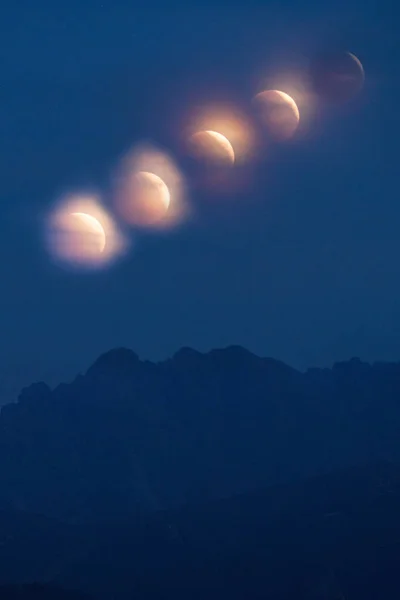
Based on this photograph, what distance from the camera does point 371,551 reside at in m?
108

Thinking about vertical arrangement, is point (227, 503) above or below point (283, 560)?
above

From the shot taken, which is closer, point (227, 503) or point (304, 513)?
point (304, 513)

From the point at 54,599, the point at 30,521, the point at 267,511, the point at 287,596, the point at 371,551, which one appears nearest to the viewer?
the point at 54,599

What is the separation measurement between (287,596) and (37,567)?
5406 centimetres

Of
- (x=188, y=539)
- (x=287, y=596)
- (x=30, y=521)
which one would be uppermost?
(x=30, y=521)

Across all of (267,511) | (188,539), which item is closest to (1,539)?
(188,539)

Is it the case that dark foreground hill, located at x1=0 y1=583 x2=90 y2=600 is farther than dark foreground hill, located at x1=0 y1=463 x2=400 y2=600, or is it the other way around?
dark foreground hill, located at x1=0 y1=463 x2=400 y2=600

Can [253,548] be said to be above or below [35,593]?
above

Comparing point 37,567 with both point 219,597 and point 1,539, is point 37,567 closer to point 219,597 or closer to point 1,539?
point 1,539

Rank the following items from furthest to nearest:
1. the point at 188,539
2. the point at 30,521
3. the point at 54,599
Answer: the point at 30,521, the point at 188,539, the point at 54,599

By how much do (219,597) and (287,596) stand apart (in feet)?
33.0

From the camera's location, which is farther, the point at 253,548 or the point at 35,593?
the point at 253,548

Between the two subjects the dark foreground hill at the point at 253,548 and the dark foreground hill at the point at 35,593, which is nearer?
the dark foreground hill at the point at 35,593

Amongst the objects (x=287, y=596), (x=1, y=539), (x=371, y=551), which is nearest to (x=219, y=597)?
(x=287, y=596)
